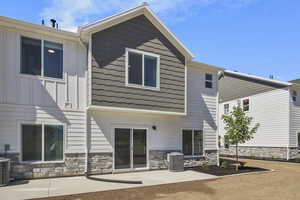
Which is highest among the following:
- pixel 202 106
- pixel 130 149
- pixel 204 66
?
pixel 204 66

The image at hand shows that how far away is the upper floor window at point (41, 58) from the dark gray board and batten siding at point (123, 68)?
141cm

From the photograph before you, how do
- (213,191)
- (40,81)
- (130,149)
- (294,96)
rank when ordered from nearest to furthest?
(213,191)
(40,81)
(130,149)
(294,96)

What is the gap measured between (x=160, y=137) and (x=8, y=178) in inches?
242

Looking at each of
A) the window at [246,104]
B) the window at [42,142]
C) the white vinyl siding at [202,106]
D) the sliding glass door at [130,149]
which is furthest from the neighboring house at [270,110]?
the window at [42,142]

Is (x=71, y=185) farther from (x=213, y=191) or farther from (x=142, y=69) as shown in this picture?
(x=142, y=69)

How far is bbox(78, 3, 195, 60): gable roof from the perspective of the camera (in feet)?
26.6

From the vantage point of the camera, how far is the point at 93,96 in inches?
317

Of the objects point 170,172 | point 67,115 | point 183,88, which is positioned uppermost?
point 183,88

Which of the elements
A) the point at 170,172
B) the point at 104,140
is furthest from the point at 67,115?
the point at 170,172

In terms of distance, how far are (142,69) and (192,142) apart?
480 centimetres

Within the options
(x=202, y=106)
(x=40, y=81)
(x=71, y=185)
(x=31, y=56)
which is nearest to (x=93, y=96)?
(x=40, y=81)

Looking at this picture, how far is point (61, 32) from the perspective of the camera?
26.6 ft

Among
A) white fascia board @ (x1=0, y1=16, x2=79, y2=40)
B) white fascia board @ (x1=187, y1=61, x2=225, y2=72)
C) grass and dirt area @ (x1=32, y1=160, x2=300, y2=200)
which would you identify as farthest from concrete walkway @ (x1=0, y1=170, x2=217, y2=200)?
white fascia board @ (x1=187, y1=61, x2=225, y2=72)

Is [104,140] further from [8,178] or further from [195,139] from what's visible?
[195,139]
